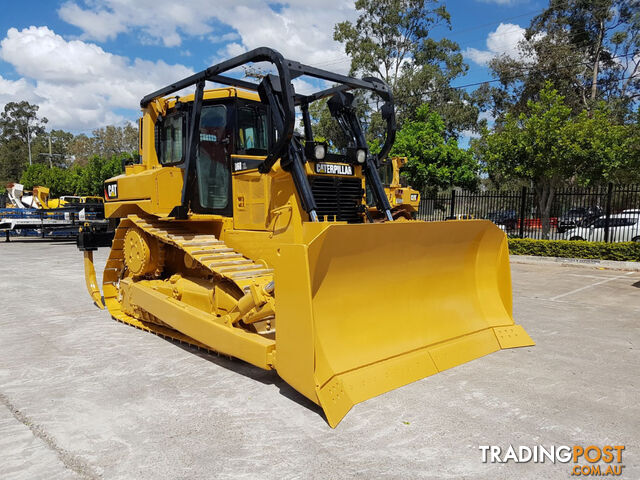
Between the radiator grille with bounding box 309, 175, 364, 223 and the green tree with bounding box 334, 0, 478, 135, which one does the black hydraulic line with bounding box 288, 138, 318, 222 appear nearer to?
the radiator grille with bounding box 309, 175, 364, 223

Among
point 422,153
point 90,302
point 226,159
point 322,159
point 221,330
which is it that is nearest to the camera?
point 221,330

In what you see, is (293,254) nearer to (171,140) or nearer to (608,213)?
(171,140)

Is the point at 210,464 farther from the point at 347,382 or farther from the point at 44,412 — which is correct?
the point at 44,412

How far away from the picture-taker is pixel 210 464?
2.99 m

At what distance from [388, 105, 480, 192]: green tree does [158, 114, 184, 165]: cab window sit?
59.8 feet

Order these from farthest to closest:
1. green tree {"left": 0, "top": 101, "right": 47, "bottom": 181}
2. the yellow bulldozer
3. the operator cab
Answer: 1. green tree {"left": 0, "top": 101, "right": 47, "bottom": 181}
2. the operator cab
3. the yellow bulldozer

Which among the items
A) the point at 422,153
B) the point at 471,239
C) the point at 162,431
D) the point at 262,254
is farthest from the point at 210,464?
the point at 422,153

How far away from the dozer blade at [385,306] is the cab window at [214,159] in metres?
2.11

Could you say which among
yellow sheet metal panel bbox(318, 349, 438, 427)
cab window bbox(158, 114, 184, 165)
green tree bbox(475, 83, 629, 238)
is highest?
green tree bbox(475, 83, 629, 238)

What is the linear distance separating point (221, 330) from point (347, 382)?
1.38m

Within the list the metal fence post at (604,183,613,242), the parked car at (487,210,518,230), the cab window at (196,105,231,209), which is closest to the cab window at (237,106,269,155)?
the cab window at (196,105,231,209)

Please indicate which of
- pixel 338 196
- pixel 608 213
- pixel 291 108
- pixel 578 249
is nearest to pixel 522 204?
pixel 608 213

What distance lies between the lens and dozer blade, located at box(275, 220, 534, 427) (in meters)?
3.60

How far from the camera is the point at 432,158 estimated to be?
23641 millimetres
